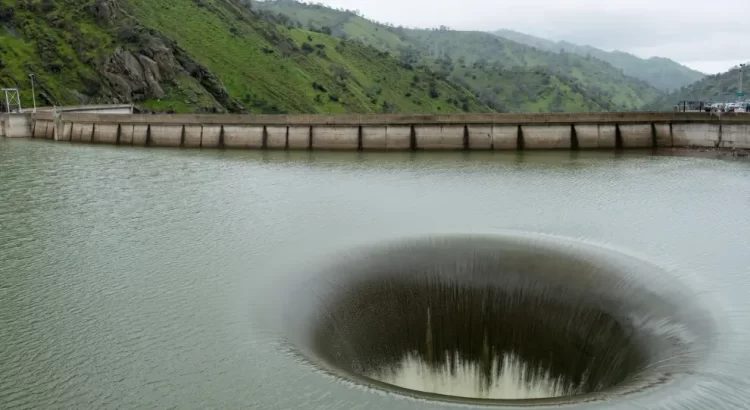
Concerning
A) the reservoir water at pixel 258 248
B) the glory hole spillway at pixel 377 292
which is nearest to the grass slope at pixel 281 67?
the reservoir water at pixel 258 248

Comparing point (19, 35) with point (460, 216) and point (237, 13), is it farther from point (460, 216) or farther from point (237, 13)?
point (460, 216)

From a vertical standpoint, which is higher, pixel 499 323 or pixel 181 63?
pixel 181 63

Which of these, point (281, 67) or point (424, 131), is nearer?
point (424, 131)

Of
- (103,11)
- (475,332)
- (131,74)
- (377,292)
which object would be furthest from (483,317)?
(103,11)

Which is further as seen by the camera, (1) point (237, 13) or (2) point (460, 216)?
(1) point (237, 13)

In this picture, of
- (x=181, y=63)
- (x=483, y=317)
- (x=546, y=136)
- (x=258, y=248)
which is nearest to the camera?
(x=483, y=317)

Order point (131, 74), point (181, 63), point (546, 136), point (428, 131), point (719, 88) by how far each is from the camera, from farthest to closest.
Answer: point (719, 88)
point (181, 63)
point (131, 74)
point (428, 131)
point (546, 136)

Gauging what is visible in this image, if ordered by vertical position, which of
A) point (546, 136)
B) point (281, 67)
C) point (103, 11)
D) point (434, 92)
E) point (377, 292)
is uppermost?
point (103, 11)

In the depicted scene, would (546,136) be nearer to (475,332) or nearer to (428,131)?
(428,131)

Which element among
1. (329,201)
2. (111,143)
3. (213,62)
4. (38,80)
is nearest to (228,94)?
(213,62)
